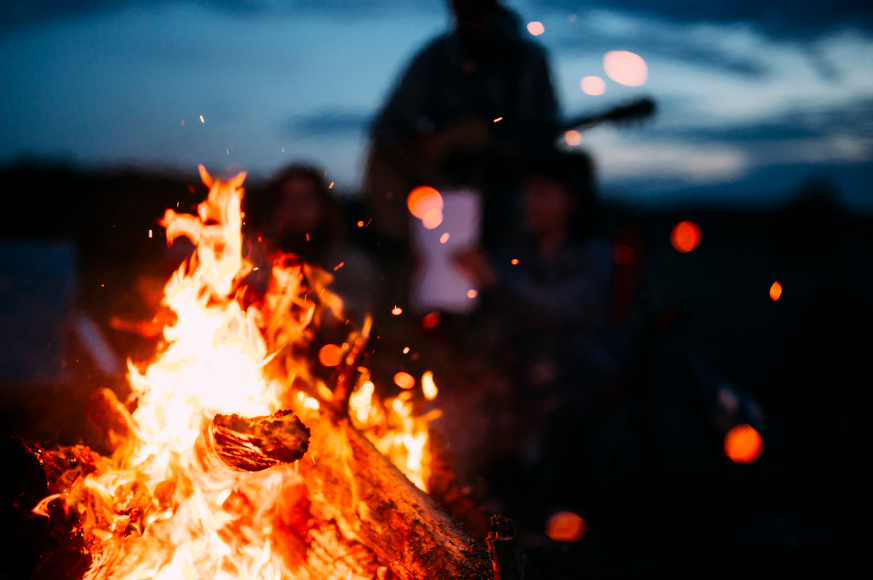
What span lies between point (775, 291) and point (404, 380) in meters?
12.1

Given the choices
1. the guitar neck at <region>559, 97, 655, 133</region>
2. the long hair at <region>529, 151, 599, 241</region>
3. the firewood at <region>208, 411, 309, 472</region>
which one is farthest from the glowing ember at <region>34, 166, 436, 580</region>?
the guitar neck at <region>559, 97, 655, 133</region>

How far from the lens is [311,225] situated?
12.3 feet

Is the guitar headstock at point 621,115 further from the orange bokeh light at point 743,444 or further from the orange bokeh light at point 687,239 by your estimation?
the orange bokeh light at point 687,239

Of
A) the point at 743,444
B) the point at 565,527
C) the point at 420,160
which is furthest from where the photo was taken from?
the point at 420,160

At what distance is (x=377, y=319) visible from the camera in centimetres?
400

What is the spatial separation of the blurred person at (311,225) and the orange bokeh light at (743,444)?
265 centimetres

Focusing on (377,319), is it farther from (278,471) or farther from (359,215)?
(278,471)

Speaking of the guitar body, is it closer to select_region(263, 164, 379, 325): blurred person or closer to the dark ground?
the dark ground

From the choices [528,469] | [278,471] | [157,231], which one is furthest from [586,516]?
[157,231]

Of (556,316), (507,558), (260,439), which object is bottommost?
(260,439)

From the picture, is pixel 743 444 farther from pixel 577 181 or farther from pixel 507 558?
pixel 507 558

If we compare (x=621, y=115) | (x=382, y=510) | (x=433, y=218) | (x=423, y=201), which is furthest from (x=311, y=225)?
(x=621, y=115)

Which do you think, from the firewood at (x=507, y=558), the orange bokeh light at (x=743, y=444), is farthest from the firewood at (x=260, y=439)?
the orange bokeh light at (x=743, y=444)

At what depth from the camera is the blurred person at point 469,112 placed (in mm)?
4359
